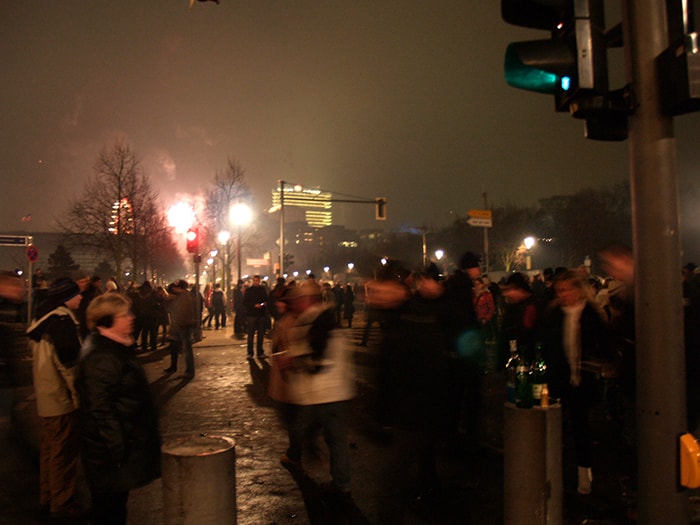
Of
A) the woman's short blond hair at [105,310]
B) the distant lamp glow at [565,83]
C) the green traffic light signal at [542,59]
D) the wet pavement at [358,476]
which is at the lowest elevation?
the wet pavement at [358,476]

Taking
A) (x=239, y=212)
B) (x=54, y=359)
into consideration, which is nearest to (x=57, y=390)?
(x=54, y=359)

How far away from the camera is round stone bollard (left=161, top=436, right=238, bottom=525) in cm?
345

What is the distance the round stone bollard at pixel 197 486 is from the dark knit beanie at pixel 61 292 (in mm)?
2180

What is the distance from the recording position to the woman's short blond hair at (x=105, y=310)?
3855 millimetres

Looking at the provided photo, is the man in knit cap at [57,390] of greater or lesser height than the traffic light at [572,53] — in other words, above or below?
below

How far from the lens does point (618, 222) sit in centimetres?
5159

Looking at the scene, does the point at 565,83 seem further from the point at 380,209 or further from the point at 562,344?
the point at 380,209

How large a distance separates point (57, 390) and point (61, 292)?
815 millimetres

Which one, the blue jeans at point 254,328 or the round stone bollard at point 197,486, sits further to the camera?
the blue jeans at point 254,328

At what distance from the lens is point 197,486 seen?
345 cm

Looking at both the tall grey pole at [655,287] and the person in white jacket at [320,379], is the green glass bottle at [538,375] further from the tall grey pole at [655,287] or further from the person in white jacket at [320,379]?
the person in white jacket at [320,379]

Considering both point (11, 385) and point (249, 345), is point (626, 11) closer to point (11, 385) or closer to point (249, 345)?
point (11, 385)

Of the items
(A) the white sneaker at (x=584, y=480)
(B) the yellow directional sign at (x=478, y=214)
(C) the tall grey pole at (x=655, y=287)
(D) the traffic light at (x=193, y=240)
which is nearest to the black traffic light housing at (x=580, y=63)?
(C) the tall grey pole at (x=655, y=287)

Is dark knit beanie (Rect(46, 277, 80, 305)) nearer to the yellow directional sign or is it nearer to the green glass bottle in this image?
the green glass bottle
